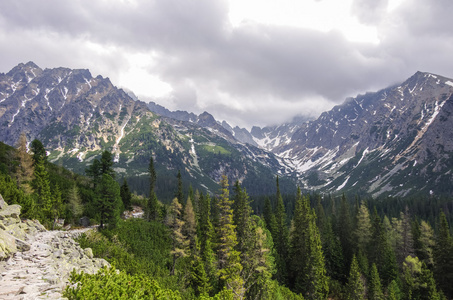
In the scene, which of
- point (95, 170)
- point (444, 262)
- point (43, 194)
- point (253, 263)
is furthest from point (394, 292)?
point (95, 170)

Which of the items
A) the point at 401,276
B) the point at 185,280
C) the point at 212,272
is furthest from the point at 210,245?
the point at 401,276

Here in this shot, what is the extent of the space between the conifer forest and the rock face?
1814mm

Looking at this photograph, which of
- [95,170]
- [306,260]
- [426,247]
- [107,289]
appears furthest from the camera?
[426,247]

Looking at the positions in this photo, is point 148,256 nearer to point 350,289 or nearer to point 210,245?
point 210,245

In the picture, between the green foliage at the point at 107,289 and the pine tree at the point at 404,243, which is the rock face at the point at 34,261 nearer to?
the green foliage at the point at 107,289

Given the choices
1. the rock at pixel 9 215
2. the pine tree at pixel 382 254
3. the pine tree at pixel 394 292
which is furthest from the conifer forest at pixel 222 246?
the rock at pixel 9 215

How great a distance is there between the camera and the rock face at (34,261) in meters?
13.2

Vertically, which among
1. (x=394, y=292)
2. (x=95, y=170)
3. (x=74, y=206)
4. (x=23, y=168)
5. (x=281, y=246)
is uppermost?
(x=95, y=170)

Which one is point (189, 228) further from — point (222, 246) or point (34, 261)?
point (34, 261)

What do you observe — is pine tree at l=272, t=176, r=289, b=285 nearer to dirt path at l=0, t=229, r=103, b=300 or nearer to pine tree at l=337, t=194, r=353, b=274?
pine tree at l=337, t=194, r=353, b=274

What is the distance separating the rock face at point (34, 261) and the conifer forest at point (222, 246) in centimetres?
181

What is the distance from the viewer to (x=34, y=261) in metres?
17.9

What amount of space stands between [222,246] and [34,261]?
28.4 metres

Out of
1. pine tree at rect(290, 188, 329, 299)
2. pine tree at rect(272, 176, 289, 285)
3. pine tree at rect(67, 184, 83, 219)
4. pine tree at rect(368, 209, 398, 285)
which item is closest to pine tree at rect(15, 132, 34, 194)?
pine tree at rect(67, 184, 83, 219)
